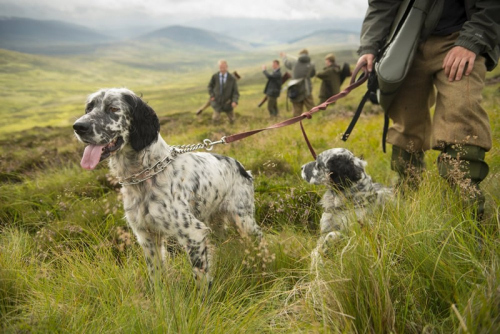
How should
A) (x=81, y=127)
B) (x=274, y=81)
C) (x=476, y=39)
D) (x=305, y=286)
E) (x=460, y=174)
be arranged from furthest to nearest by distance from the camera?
1. (x=274, y=81)
2. (x=476, y=39)
3. (x=81, y=127)
4. (x=460, y=174)
5. (x=305, y=286)

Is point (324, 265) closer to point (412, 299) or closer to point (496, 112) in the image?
point (412, 299)

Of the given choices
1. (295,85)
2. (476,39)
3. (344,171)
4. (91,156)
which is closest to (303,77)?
(295,85)

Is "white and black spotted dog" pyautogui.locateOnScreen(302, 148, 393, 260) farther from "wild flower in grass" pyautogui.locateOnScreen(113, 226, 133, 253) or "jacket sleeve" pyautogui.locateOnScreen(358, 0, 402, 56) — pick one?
"wild flower in grass" pyautogui.locateOnScreen(113, 226, 133, 253)

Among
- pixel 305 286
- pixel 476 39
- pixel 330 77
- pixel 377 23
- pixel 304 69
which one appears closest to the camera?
pixel 305 286

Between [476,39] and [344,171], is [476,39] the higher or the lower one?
the higher one

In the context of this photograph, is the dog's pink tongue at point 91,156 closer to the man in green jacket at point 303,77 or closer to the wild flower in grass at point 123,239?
the wild flower in grass at point 123,239

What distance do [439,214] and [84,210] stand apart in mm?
4074

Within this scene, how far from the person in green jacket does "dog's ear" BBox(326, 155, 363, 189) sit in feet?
45.1

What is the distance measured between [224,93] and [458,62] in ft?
43.6

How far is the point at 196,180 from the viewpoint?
9.73 feet

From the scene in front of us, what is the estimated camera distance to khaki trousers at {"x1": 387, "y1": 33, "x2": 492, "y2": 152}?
8.59 feet

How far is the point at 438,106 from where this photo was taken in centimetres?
288

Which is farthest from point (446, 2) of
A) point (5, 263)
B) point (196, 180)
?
point (5, 263)

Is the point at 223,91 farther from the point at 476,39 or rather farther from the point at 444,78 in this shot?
the point at 476,39
